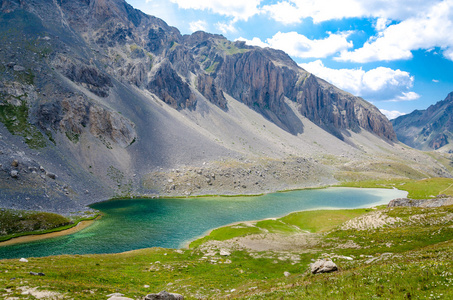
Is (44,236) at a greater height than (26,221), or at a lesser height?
lesser

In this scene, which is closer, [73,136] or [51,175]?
[51,175]

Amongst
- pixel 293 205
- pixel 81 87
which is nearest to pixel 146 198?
pixel 293 205

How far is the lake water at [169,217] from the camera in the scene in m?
41.2

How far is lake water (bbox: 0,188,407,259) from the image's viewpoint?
41.2 meters

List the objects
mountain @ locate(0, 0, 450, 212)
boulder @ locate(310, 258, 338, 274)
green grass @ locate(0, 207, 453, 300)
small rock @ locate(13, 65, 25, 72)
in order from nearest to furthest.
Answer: green grass @ locate(0, 207, 453, 300) → boulder @ locate(310, 258, 338, 274) → mountain @ locate(0, 0, 450, 212) → small rock @ locate(13, 65, 25, 72)

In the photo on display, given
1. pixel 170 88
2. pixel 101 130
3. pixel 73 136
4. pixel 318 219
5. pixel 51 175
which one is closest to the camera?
pixel 318 219

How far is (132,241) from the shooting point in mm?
44438

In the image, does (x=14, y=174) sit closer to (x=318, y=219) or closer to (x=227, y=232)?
(x=227, y=232)

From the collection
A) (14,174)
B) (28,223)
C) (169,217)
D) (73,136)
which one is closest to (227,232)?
(169,217)

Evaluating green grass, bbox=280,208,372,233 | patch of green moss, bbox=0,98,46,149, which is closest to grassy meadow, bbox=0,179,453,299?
green grass, bbox=280,208,372,233

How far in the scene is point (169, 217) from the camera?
60438 millimetres

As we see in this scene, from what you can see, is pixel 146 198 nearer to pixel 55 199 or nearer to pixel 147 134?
pixel 55 199

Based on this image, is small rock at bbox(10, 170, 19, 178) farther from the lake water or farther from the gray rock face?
the lake water

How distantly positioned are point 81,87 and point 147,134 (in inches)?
1466
